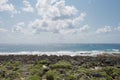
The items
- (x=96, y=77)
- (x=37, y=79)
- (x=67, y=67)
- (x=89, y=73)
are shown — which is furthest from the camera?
(x=67, y=67)

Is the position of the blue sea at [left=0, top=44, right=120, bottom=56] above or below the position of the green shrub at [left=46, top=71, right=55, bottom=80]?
above

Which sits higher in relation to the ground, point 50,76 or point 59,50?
point 59,50

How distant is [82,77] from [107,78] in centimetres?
153

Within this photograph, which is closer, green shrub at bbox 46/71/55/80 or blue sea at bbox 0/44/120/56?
green shrub at bbox 46/71/55/80

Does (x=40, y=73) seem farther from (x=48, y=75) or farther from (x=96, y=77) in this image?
(x=96, y=77)

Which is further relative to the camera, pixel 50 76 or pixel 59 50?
pixel 59 50

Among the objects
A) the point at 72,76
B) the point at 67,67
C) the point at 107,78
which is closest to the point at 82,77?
the point at 72,76

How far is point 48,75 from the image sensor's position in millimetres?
13234

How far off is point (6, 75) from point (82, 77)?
16.0 ft

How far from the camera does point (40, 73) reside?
14445 millimetres

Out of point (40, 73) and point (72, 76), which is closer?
point (72, 76)

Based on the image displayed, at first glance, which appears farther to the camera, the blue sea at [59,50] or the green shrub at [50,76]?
the blue sea at [59,50]

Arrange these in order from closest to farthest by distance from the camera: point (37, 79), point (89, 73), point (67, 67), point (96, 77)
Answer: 1. point (37, 79)
2. point (96, 77)
3. point (89, 73)
4. point (67, 67)

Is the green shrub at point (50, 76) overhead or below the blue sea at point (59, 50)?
below
